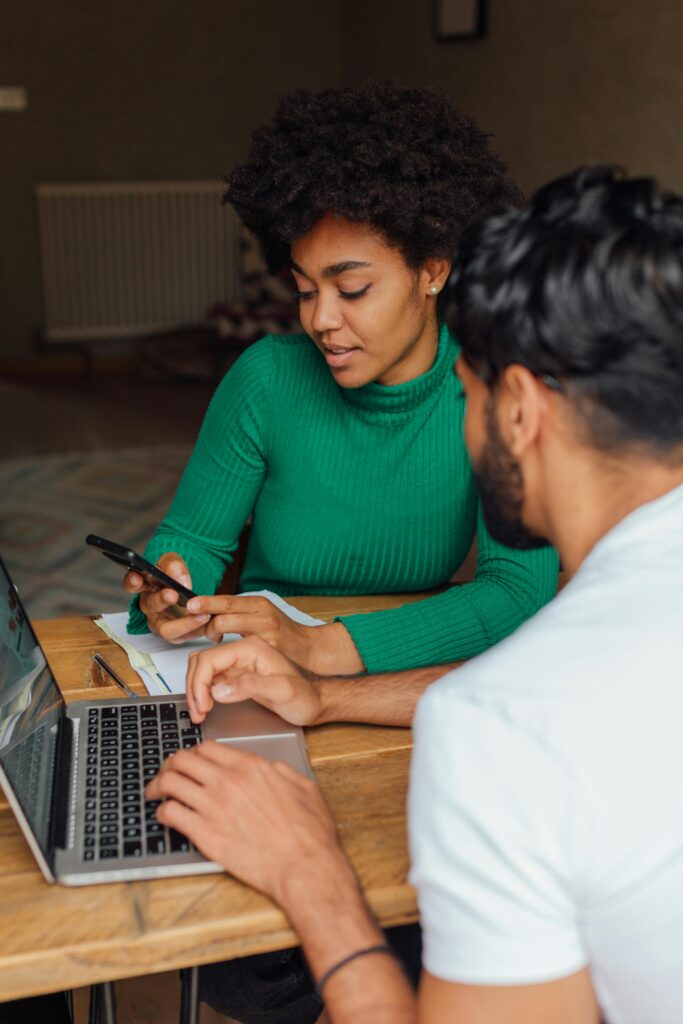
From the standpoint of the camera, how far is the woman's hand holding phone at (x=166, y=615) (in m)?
1.35

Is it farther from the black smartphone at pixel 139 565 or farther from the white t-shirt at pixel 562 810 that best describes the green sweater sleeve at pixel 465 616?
the white t-shirt at pixel 562 810

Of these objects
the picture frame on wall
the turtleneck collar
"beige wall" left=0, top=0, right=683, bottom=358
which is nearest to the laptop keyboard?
the turtleneck collar

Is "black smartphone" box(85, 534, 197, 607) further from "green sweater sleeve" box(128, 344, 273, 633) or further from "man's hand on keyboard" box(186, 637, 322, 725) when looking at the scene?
"green sweater sleeve" box(128, 344, 273, 633)

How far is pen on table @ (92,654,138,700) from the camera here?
4.16ft

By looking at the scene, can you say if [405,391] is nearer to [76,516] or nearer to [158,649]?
[158,649]

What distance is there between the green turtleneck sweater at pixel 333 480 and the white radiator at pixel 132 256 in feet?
17.2

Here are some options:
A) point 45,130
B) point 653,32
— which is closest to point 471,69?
point 653,32

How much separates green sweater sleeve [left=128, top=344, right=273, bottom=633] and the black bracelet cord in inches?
33.7

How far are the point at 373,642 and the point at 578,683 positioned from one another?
0.66m

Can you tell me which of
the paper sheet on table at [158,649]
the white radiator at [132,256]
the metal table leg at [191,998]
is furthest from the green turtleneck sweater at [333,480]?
the white radiator at [132,256]

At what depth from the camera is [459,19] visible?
5109 millimetres

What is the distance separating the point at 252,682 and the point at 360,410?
64 cm

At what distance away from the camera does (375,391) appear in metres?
1.67

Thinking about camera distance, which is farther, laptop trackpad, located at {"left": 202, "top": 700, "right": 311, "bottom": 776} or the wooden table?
laptop trackpad, located at {"left": 202, "top": 700, "right": 311, "bottom": 776}
